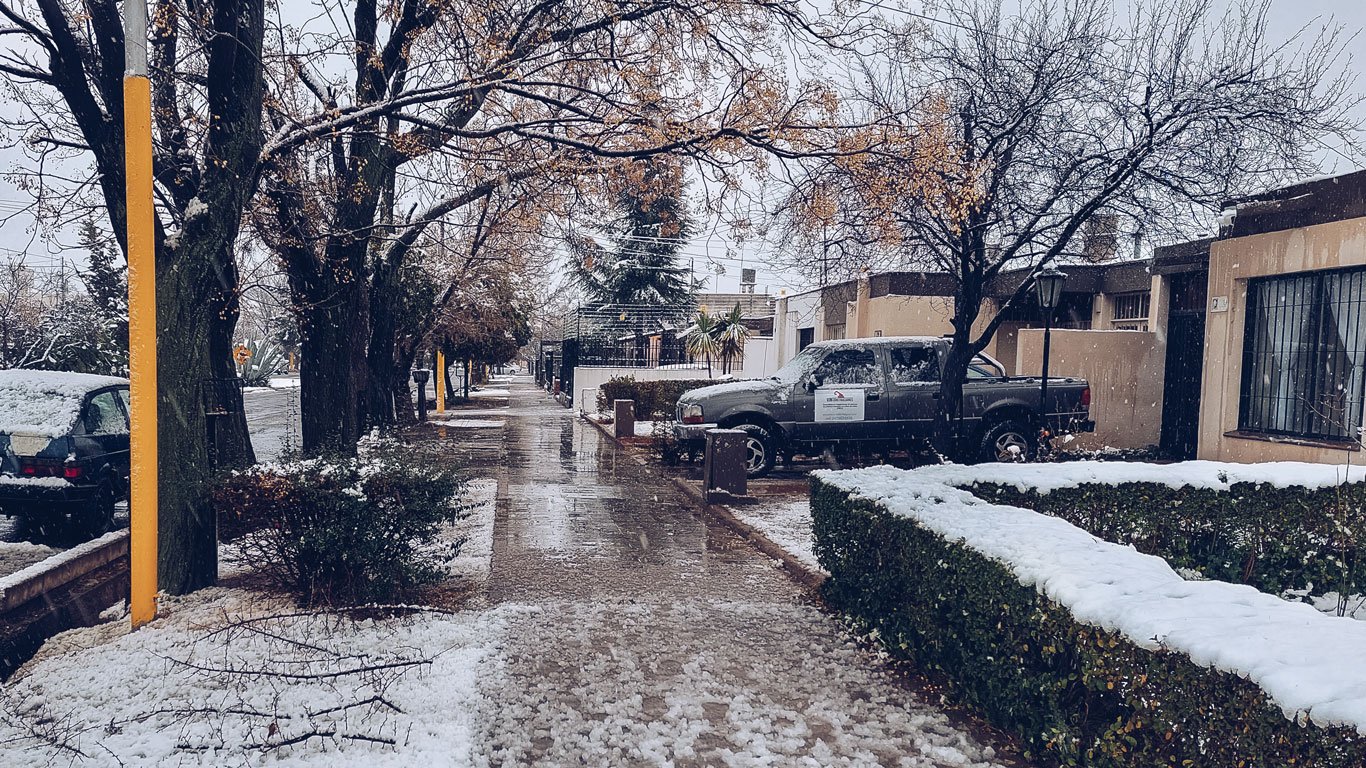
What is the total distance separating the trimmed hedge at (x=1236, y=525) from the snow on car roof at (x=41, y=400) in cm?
867

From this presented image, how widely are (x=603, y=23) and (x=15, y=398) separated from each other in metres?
6.97

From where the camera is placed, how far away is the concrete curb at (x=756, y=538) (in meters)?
7.18

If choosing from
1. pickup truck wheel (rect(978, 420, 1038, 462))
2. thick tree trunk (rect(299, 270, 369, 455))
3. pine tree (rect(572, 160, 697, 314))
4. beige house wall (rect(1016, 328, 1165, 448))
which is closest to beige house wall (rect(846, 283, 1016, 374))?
beige house wall (rect(1016, 328, 1165, 448))

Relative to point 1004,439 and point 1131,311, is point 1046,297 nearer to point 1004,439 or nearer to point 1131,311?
point 1004,439

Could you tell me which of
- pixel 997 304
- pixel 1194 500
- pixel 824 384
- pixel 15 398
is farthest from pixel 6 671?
pixel 997 304

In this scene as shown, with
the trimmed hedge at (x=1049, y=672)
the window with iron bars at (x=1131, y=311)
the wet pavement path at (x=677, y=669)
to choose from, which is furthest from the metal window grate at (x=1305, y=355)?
the wet pavement path at (x=677, y=669)

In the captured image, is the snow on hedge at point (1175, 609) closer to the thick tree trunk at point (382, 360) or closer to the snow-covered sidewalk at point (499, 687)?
the snow-covered sidewalk at point (499, 687)

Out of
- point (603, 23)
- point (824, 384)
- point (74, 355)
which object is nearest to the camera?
point (603, 23)

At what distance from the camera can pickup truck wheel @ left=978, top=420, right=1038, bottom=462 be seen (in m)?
13.1

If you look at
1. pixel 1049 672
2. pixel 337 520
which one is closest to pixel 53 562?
pixel 337 520

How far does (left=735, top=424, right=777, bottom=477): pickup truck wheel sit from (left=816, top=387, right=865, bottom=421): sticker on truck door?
83 cm

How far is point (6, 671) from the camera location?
5273 millimetres

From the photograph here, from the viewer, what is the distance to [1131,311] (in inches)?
738

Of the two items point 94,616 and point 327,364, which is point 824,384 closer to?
point 327,364
